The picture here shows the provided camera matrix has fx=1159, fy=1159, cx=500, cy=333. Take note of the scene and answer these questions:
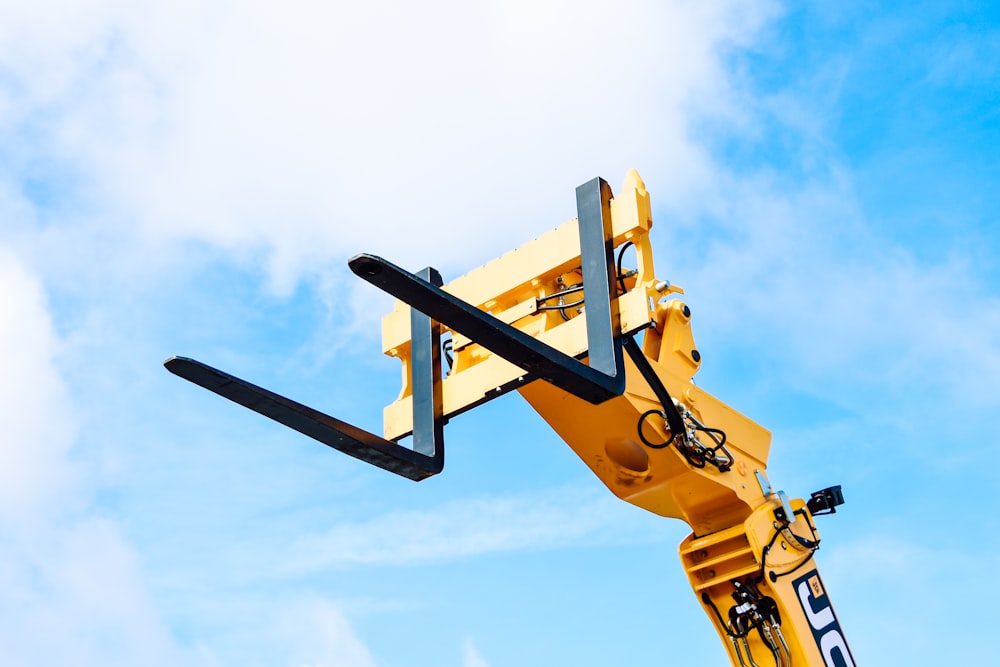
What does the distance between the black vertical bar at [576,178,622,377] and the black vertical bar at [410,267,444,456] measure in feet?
2.33

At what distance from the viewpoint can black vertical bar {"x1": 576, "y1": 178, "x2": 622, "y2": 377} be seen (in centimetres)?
400

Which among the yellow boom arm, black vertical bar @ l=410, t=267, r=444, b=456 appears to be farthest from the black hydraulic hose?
black vertical bar @ l=410, t=267, r=444, b=456

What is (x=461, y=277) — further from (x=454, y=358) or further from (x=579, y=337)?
(x=579, y=337)

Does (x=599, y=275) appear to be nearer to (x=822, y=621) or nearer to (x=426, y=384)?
(x=426, y=384)

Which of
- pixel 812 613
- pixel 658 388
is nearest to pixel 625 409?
pixel 658 388

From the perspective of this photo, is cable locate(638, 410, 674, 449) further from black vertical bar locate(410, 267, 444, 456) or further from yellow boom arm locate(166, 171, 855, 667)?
black vertical bar locate(410, 267, 444, 456)

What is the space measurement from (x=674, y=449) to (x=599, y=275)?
1132 mm

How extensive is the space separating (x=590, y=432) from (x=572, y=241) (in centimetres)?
103

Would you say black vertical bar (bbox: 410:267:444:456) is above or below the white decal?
above

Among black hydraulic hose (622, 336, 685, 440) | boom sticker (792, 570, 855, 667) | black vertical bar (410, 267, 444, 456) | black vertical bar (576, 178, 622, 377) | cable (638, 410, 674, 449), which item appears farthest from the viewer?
boom sticker (792, 570, 855, 667)

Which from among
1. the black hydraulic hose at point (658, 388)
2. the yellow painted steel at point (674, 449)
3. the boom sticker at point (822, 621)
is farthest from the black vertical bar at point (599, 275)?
the boom sticker at point (822, 621)

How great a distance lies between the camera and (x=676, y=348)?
197 inches

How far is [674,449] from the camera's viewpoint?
4926 millimetres

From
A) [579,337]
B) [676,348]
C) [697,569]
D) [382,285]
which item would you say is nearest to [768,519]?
[697,569]
